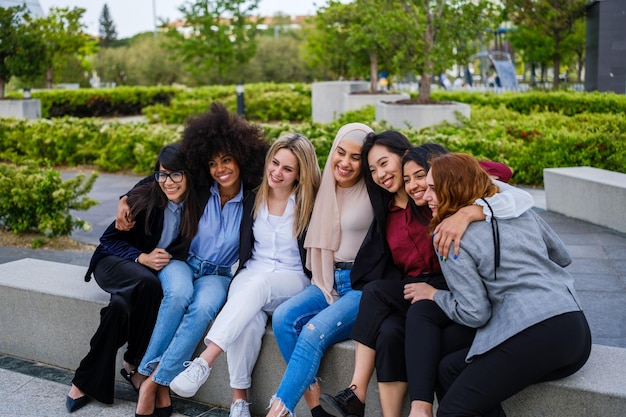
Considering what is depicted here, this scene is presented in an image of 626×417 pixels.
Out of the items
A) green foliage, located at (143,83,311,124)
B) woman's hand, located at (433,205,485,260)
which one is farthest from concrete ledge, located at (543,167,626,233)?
green foliage, located at (143,83,311,124)

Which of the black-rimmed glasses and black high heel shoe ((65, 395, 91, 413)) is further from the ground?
the black-rimmed glasses

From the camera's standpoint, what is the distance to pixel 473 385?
2.89 metres

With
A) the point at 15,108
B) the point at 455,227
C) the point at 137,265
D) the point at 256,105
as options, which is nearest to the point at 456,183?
the point at 455,227

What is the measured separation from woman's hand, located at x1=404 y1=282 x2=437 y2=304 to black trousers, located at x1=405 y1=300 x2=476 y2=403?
4 centimetres

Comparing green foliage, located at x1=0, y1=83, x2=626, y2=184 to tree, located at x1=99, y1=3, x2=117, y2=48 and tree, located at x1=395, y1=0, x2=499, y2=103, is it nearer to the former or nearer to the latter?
tree, located at x1=395, y1=0, x2=499, y2=103

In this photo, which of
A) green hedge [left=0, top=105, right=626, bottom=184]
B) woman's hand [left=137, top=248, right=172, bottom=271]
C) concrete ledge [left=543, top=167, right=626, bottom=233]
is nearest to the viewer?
woman's hand [left=137, top=248, right=172, bottom=271]

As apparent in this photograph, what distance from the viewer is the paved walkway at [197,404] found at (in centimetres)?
396

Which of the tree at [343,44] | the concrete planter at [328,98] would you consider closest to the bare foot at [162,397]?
the tree at [343,44]

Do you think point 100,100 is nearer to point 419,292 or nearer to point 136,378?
point 136,378

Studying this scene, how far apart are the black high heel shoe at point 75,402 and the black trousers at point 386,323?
151 cm

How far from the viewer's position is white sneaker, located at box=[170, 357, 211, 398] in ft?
11.6

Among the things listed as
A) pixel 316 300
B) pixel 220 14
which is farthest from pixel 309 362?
pixel 220 14

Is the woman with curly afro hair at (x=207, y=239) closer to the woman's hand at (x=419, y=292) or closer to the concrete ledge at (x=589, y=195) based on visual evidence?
the woman's hand at (x=419, y=292)

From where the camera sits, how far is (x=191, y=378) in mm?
3549
